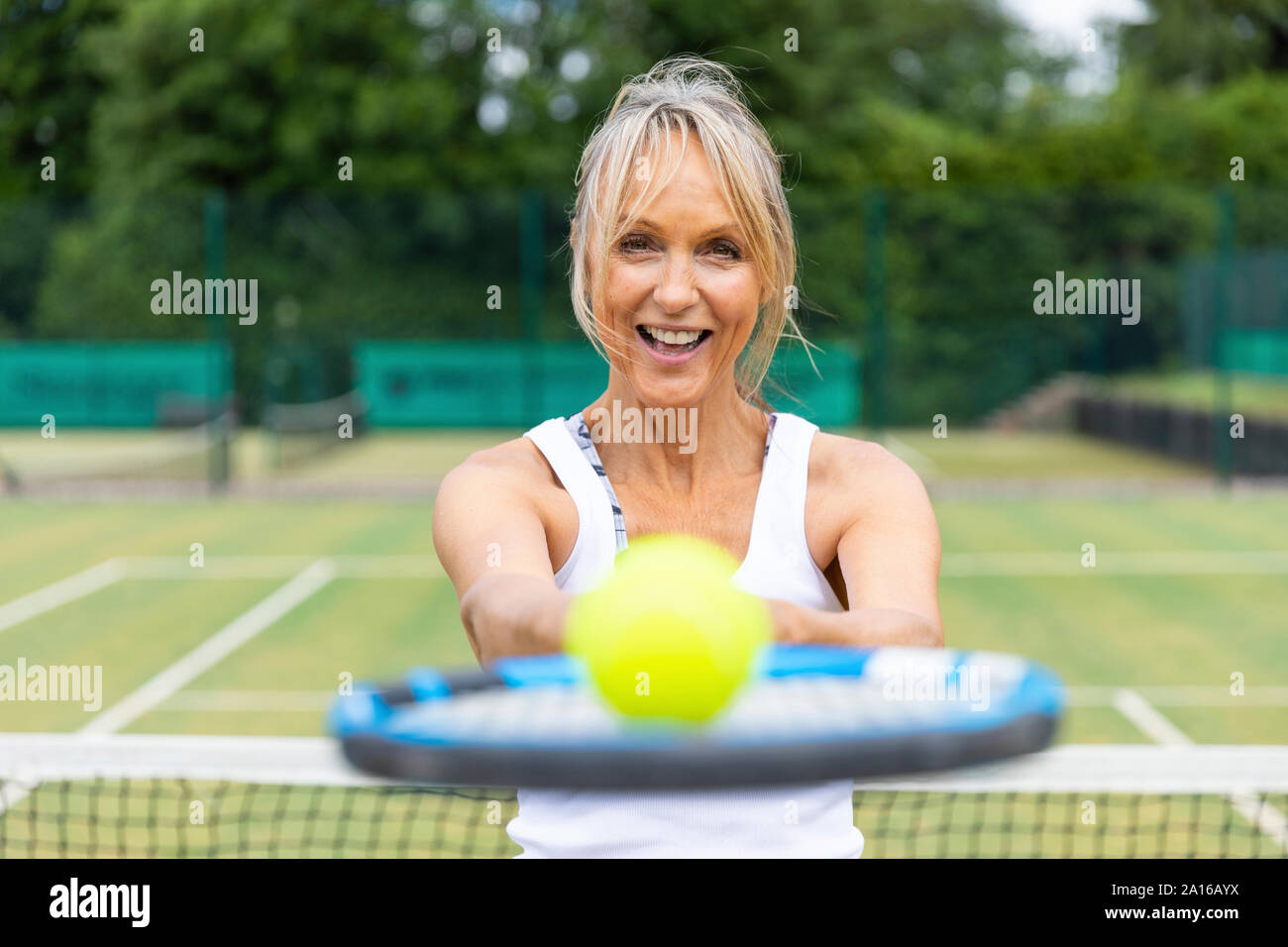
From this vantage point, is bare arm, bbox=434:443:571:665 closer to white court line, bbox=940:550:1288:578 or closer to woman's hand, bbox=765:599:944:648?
woman's hand, bbox=765:599:944:648

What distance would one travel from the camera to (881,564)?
6.03 ft

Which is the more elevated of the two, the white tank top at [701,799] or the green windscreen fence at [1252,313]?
the green windscreen fence at [1252,313]

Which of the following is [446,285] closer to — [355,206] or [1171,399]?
[355,206]

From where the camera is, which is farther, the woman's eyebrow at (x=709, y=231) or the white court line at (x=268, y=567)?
the white court line at (x=268, y=567)

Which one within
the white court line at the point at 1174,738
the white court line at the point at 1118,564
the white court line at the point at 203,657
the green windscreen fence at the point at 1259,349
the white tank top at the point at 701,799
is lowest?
the white court line at the point at 1174,738

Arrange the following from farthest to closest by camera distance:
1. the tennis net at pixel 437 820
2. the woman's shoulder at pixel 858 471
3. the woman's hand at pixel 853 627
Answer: the tennis net at pixel 437 820 → the woman's shoulder at pixel 858 471 → the woman's hand at pixel 853 627

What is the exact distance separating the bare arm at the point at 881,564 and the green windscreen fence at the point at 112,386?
15.0m

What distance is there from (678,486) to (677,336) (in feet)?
0.89

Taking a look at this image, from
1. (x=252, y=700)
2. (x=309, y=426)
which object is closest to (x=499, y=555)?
(x=252, y=700)

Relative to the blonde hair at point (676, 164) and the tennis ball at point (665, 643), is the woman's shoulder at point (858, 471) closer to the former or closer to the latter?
the blonde hair at point (676, 164)

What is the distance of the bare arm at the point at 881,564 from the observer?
1529mm

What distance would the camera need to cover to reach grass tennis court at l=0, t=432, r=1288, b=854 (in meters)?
6.77

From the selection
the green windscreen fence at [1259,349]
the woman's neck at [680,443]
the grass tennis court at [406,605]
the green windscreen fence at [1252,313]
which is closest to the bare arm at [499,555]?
the woman's neck at [680,443]

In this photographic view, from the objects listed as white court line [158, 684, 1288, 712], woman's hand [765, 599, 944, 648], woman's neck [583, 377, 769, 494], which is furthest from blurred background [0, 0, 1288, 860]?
woman's hand [765, 599, 944, 648]
